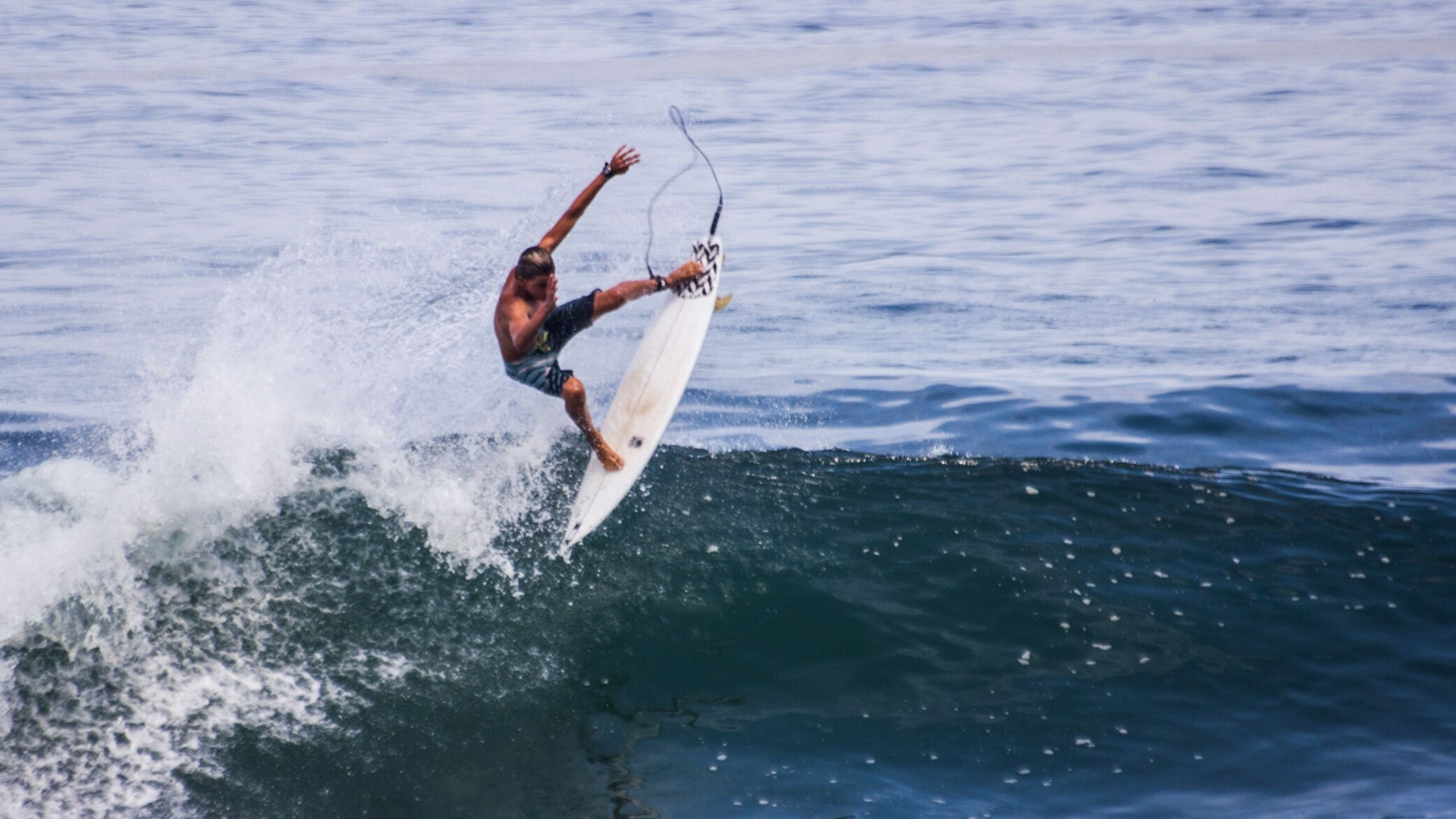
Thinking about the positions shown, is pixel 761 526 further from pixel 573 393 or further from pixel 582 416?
pixel 573 393

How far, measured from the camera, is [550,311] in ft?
25.8

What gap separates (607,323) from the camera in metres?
13.8

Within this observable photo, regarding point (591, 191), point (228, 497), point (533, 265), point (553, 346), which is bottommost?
point (228, 497)

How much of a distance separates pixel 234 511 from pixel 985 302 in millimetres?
11521

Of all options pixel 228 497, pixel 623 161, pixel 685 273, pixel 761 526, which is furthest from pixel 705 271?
pixel 228 497

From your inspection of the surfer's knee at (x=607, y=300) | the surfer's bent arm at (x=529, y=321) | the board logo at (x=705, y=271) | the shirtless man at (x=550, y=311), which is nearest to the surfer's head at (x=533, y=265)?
the shirtless man at (x=550, y=311)

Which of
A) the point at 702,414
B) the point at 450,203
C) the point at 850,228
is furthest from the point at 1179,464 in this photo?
the point at 450,203

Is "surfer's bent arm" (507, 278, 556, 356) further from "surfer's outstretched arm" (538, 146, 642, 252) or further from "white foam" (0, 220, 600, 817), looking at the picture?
"white foam" (0, 220, 600, 817)

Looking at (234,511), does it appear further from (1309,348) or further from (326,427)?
(1309,348)

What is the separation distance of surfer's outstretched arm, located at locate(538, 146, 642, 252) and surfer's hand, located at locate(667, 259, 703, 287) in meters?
0.82

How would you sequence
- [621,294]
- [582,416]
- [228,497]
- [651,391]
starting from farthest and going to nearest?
[651,391], [228,497], [582,416], [621,294]

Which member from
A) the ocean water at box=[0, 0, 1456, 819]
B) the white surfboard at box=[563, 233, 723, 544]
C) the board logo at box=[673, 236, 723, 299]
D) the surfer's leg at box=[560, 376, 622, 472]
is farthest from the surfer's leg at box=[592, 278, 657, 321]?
the ocean water at box=[0, 0, 1456, 819]

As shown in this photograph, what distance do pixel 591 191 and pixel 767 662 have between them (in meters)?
3.24

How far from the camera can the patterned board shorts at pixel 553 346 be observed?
26.2ft
